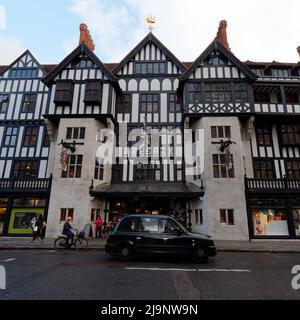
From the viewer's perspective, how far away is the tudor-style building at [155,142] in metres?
15.7

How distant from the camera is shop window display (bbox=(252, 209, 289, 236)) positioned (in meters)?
15.4

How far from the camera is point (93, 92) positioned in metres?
17.5

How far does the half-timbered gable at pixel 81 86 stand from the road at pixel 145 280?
43.5ft

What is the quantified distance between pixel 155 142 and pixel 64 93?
9261 mm

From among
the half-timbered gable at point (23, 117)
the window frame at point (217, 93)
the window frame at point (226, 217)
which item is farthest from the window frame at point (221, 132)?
the half-timbered gable at point (23, 117)

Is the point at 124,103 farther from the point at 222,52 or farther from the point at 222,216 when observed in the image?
the point at 222,216

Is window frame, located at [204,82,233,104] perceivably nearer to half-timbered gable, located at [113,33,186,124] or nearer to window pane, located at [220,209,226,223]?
half-timbered gable, located at [113,33,186,124]

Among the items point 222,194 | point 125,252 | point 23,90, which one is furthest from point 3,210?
point 222,194

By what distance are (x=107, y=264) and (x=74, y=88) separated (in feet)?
52.1

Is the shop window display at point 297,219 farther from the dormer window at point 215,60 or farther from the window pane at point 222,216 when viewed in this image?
the dormer window at point 215,60

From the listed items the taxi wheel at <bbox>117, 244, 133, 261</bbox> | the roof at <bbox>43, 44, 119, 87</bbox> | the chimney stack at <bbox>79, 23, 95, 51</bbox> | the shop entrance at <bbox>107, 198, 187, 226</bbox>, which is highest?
the chimney stack at <bbox>79, 23, 95, 51</bbox>

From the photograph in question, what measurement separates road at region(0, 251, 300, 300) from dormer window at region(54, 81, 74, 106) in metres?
13.4
